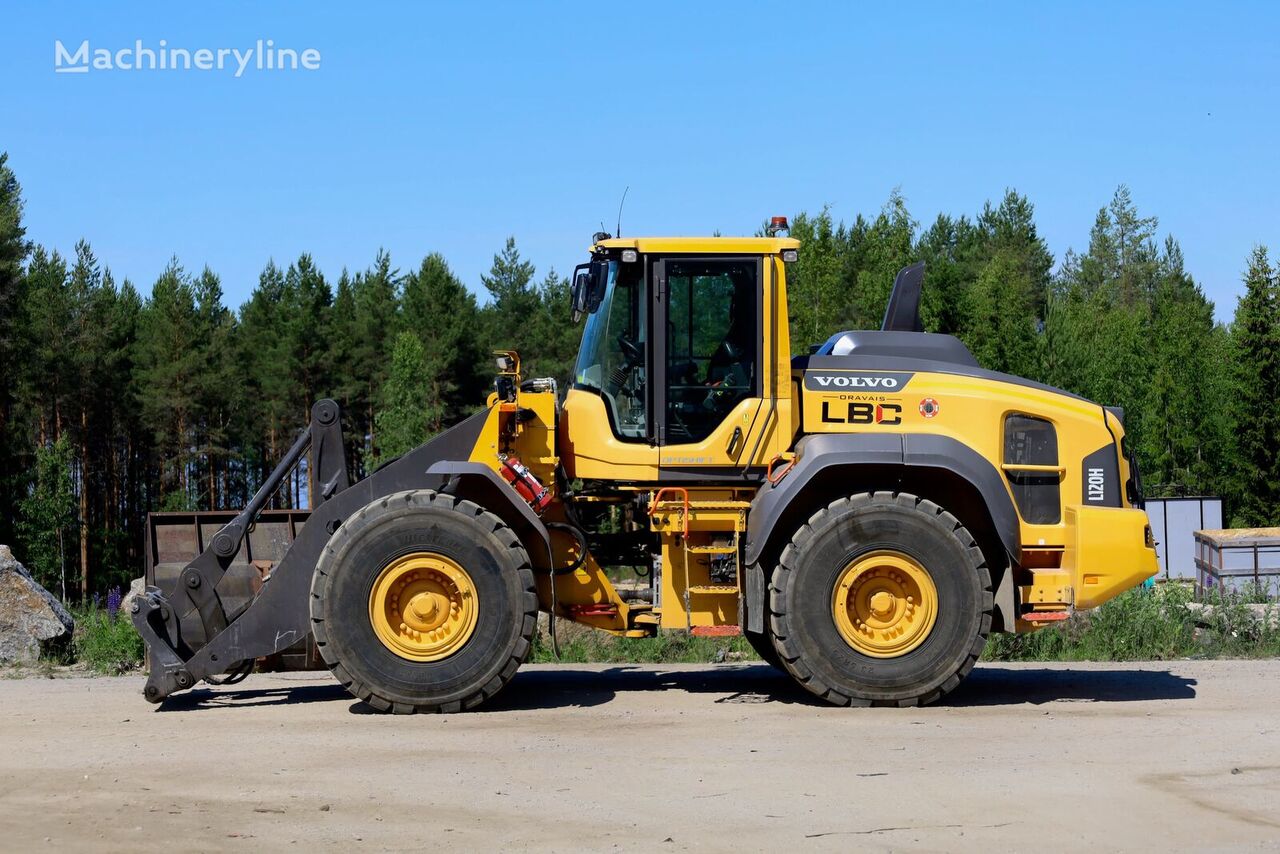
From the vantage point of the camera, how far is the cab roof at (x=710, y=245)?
961 centimetres

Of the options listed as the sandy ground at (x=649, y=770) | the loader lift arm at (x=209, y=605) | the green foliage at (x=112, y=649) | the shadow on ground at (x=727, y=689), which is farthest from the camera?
the green foliage at (x=112, y=649)

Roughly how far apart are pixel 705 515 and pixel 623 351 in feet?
4.16

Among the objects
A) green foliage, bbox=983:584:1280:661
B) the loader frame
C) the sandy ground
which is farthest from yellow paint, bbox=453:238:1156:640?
green foliage, bbox=983:584:1280:661

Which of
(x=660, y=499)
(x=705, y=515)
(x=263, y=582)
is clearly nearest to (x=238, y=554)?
(x=263, y=582)

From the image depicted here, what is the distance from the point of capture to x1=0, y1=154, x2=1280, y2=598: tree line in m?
46.3

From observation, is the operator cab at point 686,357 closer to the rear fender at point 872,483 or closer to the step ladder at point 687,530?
the step ladder at point 687,530

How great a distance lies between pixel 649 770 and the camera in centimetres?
757

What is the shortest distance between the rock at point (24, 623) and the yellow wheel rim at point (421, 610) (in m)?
5.07

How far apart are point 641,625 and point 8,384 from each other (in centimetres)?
4079

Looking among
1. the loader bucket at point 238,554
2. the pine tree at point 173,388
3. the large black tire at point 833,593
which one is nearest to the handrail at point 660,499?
the large black tire at point 833,593

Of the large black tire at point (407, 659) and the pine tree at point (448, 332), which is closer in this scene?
the large black tire at point (407, 659)

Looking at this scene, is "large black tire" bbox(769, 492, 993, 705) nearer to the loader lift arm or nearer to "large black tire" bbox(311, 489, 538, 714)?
"large black tire" bbox(311, 489, 538, 714)

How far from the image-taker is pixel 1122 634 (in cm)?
1292

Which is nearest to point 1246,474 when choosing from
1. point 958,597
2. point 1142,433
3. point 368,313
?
point 1142,433
